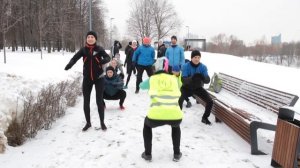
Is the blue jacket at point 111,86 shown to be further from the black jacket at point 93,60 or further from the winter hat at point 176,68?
the winter hat at point 176,68

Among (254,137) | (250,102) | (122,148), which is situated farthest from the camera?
(250,102)

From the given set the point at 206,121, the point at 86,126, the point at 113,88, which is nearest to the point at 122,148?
the point at 86,126

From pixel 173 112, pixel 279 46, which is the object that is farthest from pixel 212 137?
pixel 279 46

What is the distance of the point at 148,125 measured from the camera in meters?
4.52

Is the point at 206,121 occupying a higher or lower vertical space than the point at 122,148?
higher

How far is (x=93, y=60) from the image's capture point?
5.90 metres

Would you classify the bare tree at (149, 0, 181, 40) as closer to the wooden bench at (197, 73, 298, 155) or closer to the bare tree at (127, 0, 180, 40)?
the bare tree at (127, 0, 180, 40)

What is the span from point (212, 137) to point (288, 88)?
5870 mm

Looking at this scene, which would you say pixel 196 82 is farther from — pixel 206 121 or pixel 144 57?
pixel 144 57

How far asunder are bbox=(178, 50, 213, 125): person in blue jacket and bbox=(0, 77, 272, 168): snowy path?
18.2 inches

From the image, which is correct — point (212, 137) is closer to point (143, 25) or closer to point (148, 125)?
point (148, 125)

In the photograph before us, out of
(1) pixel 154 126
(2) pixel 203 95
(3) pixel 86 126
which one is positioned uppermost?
(2) pixel 203 95

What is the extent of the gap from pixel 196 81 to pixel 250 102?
10.0ft

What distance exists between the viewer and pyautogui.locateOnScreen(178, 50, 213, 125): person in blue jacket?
6.70m
